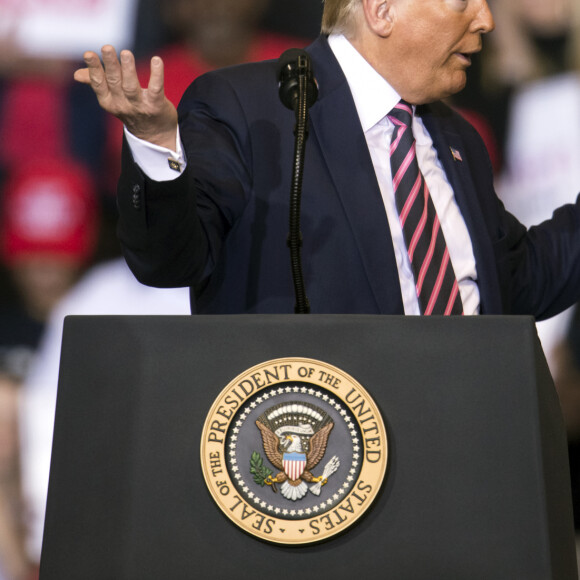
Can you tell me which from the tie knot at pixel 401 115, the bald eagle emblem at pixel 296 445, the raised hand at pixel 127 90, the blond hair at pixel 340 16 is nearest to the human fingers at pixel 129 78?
the raised hand at pixel 127 90

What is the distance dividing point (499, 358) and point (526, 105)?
1.75 m

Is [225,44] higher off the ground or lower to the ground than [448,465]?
higher

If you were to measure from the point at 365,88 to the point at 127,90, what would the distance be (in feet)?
2.16

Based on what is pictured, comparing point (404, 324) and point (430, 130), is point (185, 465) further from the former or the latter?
point (430, 130)

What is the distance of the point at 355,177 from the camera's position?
1.28 metres

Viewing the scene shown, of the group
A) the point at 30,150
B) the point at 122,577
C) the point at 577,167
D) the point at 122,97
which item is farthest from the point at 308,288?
the point at 577,167

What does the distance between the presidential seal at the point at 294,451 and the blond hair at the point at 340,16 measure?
3.28 ft

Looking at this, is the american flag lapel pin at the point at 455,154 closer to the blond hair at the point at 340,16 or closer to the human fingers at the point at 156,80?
the blond hair at the point at 340,16

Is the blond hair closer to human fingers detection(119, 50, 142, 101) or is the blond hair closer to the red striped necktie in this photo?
the red striped necktie

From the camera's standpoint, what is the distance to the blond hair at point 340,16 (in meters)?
1.58

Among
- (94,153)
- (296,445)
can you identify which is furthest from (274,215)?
(94,153)

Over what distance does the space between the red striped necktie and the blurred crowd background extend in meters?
0.96

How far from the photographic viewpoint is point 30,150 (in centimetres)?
220

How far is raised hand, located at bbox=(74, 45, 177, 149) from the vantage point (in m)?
0.90
